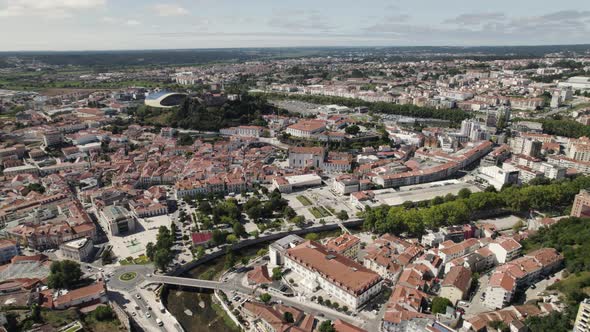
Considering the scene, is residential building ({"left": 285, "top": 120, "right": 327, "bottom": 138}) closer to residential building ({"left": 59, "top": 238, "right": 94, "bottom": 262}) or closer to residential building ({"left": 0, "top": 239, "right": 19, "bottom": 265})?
residential building ({"left": 59, "top": 238, "right": 94, "bottom": 262})

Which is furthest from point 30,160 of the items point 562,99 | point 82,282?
point 562,99

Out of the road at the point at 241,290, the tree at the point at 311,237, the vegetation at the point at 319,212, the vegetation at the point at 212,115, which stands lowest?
the road at the point at 241,290

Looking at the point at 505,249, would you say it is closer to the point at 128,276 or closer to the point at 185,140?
the point at 128,276

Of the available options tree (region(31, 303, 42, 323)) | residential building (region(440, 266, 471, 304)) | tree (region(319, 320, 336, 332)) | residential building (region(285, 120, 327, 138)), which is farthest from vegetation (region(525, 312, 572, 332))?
residential building (region(285, 120, 327, 138))

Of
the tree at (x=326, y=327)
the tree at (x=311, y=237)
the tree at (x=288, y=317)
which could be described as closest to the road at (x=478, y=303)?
the tree at (x=326, y=327)

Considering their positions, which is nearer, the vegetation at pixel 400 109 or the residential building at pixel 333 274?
the residential building at pixel 333 274

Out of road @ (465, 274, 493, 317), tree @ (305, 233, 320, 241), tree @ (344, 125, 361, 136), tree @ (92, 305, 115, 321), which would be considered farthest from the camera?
tree @ (344, 125, 361, 136)

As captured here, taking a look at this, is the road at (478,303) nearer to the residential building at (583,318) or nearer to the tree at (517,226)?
the residential building at (583,318)
